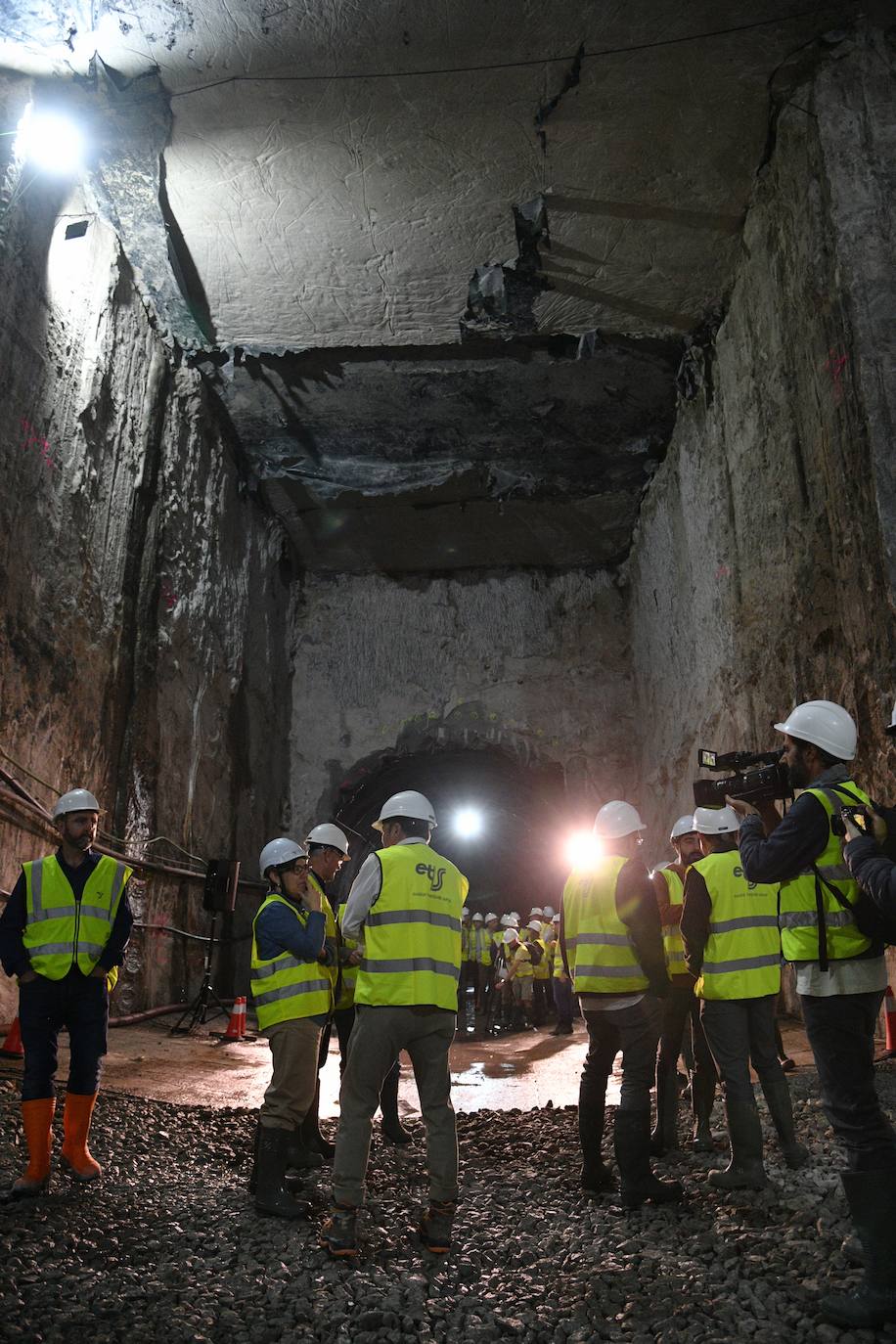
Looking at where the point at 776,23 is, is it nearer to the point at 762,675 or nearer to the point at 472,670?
the point at 762,675

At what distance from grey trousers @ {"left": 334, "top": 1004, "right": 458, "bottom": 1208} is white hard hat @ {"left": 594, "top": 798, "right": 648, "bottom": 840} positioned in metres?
1.26

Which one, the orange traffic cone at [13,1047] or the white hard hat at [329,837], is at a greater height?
the white hard hat at [329,837]

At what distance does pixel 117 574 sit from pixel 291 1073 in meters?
5.80

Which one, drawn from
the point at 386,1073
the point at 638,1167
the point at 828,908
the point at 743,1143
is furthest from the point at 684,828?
the point at 828,908

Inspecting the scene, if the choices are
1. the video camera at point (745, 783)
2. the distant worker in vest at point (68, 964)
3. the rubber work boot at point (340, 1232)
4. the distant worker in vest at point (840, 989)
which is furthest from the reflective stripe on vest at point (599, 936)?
the distant worker in vest at point (68, 964)

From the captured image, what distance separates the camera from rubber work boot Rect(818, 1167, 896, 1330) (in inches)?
99.3

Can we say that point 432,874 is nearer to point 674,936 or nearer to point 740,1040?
point 740,1040

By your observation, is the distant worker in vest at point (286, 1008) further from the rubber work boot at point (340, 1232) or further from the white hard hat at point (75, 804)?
the white hard hat at point (75, 804)

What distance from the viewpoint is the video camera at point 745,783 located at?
10.5ft

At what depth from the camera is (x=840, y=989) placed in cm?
267

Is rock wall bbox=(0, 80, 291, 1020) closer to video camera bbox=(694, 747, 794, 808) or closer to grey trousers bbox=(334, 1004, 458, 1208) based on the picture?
grey trousers bbox=(334, 1004, 458, 1208)

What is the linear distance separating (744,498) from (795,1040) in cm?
449

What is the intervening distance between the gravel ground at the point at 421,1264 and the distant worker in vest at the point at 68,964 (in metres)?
0.32

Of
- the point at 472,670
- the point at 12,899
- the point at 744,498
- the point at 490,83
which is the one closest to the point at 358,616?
the point at 472,670
